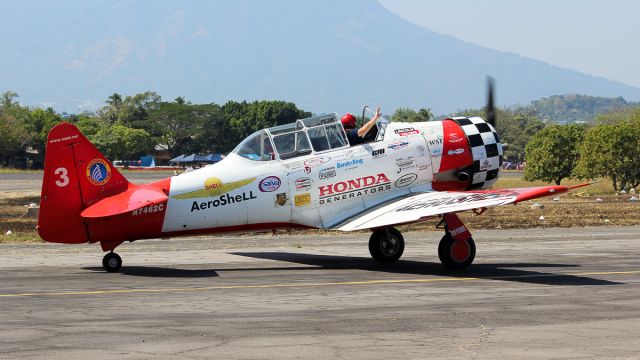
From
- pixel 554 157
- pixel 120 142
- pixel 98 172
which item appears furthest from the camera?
pixel 120 142

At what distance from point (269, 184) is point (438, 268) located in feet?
12.0

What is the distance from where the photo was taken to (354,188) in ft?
60.7

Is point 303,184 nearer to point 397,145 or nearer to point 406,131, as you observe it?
point 397,145

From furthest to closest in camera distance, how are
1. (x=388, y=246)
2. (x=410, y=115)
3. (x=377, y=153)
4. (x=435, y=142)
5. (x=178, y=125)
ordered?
1. (x=178, y=125)
2. (x=410, y=115)
3. (x=388, y=246)
4. (x=435, y=142)
5. (x=377, y=153)

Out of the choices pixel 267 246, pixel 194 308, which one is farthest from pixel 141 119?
pixel 194 308

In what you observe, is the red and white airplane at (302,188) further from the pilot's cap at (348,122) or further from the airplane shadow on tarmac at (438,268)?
the pilot's cap at (348,122)

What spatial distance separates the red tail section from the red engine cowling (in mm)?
6739

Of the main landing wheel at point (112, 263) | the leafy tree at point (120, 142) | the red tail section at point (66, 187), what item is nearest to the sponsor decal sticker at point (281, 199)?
the main landing wheel at point (112, 263)

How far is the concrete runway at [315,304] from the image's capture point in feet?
34.2

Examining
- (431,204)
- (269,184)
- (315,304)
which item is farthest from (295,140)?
(315,304)

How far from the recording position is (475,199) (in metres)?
16.8

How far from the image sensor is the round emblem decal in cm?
1702

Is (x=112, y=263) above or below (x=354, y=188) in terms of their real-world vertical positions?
below

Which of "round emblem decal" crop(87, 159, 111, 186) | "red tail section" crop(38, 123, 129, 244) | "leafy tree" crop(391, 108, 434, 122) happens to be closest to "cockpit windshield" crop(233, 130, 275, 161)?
"round emblem decal" crop(87, 159, 111, 186)
